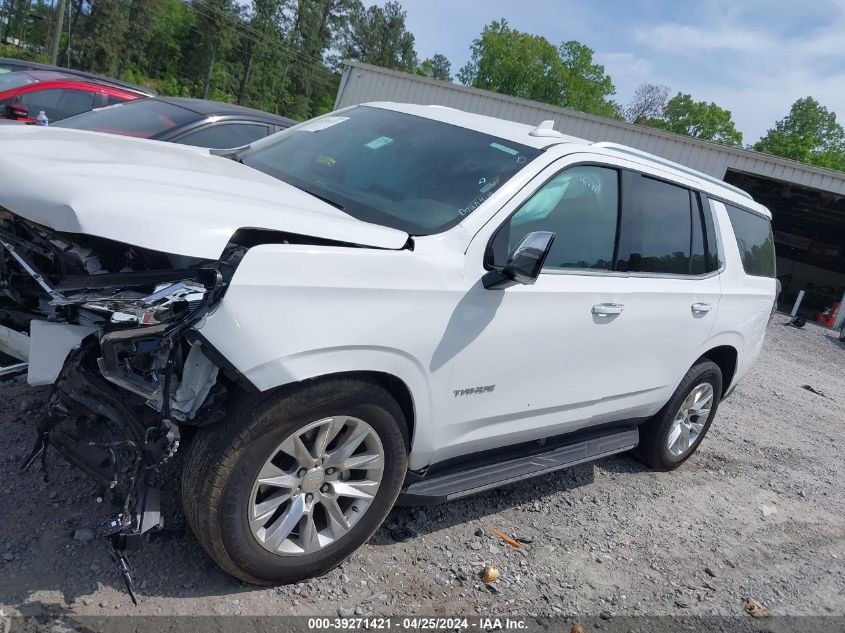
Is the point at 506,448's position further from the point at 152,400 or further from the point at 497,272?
the point at 152,400

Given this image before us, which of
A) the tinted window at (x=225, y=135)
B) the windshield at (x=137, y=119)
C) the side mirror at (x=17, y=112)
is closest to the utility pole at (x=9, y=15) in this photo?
the side mirror at (x=17, y=112)

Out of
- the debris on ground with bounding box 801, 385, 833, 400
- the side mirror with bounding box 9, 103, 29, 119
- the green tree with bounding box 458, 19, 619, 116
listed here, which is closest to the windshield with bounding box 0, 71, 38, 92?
the side mirror with bounding box 9, 103, 29, 119

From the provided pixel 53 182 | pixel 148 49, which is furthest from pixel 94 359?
pixel 148 49

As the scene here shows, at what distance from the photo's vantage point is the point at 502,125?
12.9 ft

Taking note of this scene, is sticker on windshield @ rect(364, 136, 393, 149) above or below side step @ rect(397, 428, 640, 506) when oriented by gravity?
above

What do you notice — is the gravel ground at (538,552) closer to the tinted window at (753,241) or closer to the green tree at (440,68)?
the tinted window at (753,241)

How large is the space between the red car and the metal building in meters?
13.2

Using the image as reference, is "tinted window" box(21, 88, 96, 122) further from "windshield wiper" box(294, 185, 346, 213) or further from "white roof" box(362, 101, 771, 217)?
"windshield wiper" box(294, 185, 346, 213)

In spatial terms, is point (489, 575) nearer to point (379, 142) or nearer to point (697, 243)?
point (379, 142)

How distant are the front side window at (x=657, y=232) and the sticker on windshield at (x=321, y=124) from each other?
1.75 meters

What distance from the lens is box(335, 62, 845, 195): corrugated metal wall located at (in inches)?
712

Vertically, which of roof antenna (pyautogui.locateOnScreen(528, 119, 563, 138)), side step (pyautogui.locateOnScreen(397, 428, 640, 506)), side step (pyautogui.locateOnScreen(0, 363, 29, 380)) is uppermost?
roof antenna (pyautogui.locateOnScreen(528, 119, 563, 138))

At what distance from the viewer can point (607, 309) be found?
3.66 m

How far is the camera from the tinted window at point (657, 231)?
3.92 meters
